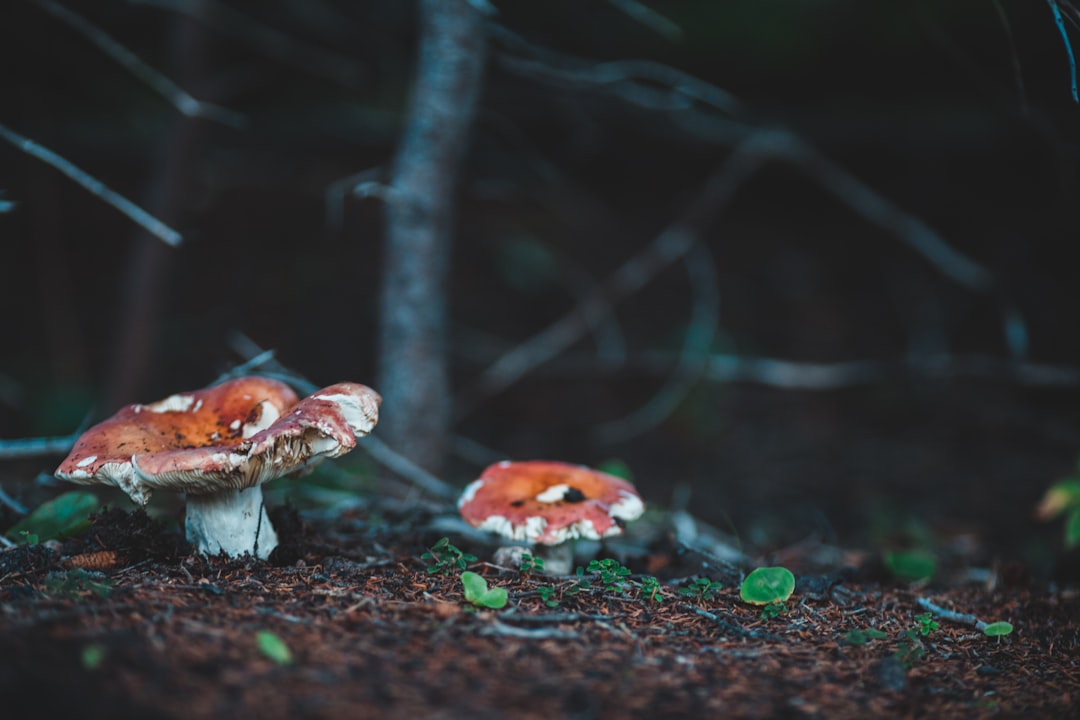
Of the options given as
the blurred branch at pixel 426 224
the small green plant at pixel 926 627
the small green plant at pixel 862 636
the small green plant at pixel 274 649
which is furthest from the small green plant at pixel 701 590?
the blurred branch at pixel 426 224

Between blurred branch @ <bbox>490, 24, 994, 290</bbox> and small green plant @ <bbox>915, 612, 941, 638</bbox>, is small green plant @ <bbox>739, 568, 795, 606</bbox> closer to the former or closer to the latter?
small green plant @ <bbox>915, 612, 941, 638</bbox>

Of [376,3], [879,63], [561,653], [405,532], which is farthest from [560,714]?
[879,63]

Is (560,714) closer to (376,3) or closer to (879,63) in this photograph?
(376,3)

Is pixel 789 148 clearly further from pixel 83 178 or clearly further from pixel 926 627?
pixel 83 178

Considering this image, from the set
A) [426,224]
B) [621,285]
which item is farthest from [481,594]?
[621,285]

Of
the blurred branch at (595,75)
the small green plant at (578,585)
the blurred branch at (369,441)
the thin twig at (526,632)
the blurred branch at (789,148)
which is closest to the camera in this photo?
the thin twig at (526,632)

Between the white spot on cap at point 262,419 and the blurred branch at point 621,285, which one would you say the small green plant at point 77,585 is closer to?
the white spot on cap at point 262,419
